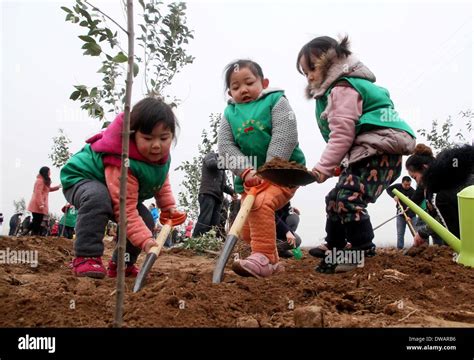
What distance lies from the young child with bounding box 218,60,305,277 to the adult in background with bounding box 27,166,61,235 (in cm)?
646

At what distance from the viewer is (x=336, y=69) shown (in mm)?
3041

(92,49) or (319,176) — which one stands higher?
(92,49)

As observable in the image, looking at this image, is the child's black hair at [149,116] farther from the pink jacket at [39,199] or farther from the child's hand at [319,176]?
the pink jacket at [39,199]

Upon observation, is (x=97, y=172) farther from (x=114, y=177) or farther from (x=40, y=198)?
(x=40, y=198)

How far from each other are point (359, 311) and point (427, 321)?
27cm

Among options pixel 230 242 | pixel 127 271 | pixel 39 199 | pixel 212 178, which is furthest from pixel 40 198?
pixel 230 242

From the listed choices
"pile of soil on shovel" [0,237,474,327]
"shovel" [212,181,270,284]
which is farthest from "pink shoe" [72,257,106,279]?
"shovel" [212,181,270,284]

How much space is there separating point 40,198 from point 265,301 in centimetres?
760

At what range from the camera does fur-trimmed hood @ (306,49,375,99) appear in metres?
3.03

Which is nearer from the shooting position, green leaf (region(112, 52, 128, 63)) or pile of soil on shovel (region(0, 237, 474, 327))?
green leaf (region(112, 52, 128, 63))

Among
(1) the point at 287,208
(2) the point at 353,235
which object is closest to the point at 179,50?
(1) the point at 287,208

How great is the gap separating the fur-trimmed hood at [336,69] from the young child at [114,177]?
3.29ft

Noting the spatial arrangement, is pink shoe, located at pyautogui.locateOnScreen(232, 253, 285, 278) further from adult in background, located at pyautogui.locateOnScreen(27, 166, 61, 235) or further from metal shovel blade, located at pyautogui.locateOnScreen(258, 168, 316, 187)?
adult in background, located at pyautogui.locateOnScreen(27, 166, 61, 235)
